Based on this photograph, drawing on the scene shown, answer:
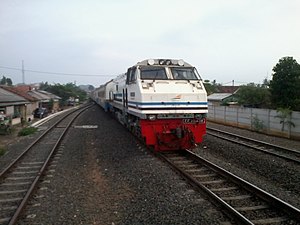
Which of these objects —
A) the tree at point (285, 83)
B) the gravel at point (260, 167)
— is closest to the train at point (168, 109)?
the gravel at point (260, 167)

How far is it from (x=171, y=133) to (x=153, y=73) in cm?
239

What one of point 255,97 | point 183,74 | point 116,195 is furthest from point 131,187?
point 255,97

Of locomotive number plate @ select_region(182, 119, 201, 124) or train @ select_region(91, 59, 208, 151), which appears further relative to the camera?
locomotive number plate @ select_region(182, 119, 201, 124)

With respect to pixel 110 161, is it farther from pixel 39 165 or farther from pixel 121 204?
pixel 121 204

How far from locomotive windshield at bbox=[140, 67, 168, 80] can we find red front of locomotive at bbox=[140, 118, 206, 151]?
1.72 meters

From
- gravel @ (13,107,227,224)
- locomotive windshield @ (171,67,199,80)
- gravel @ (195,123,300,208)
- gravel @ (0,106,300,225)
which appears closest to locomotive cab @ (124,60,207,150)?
locomotive windshield @ (171,67,199,80)

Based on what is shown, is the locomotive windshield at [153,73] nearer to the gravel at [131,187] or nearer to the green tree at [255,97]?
the gravel at [131,187]

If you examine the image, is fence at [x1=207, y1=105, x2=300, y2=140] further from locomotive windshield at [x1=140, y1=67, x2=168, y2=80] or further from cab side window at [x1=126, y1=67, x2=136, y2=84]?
cab side window at [x1=126, y1=67, x2=136, y2=84]

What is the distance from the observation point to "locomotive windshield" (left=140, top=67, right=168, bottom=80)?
35.7 feet

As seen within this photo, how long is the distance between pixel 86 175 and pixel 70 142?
5.99 metres

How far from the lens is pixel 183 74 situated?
11227mm

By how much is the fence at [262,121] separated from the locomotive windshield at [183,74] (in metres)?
7.31

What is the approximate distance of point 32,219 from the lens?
546 centimetres

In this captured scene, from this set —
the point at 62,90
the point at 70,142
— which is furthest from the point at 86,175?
the point at 62,90
